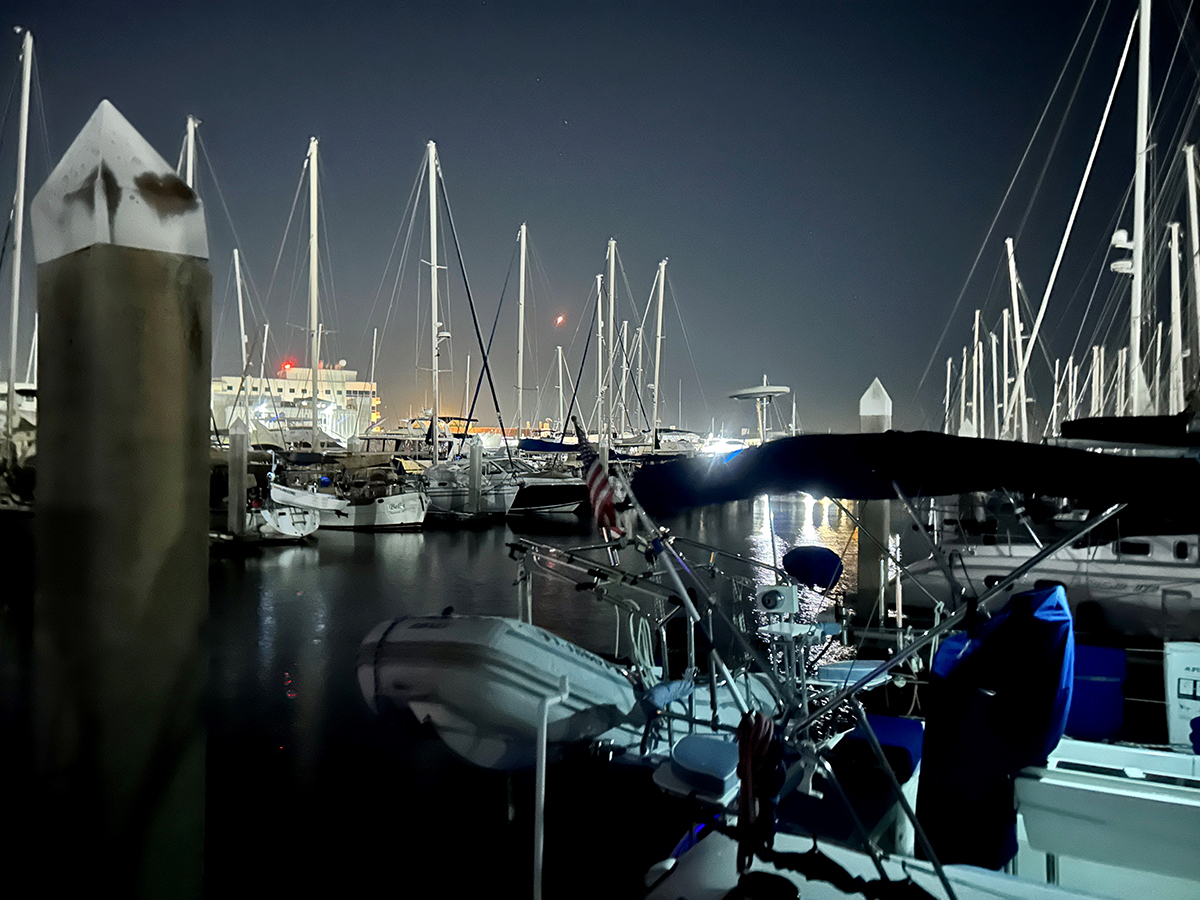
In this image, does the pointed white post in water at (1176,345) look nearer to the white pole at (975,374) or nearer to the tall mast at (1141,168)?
the tall mast at (1141,168)

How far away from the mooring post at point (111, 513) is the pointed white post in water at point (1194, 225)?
52.8ft

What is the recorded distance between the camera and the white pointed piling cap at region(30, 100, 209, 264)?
2.51m

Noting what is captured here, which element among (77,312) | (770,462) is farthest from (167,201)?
(770,462)

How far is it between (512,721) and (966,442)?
421 cm

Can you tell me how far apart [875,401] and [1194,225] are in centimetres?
905

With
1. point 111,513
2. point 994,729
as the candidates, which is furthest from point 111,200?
point 994,729

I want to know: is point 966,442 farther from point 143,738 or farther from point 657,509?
point 143,738

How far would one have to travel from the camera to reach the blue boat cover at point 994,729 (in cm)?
419

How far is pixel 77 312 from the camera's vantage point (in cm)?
252

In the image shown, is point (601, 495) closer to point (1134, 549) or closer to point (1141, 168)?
point (1134, 549)

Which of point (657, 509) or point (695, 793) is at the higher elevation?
point (657, 509)

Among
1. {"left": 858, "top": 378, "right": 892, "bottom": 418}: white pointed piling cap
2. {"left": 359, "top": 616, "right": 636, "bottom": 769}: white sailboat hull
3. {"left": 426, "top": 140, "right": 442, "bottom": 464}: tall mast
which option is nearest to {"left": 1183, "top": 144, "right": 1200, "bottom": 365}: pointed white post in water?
{"left": 858, "top": 378, "right": 892, "bottom": 418}: white pointed piling cap

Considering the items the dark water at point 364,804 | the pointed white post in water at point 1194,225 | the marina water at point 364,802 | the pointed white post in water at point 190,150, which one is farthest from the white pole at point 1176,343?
the pointed white post in water at point 190,150

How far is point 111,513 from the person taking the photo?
8.22ft
